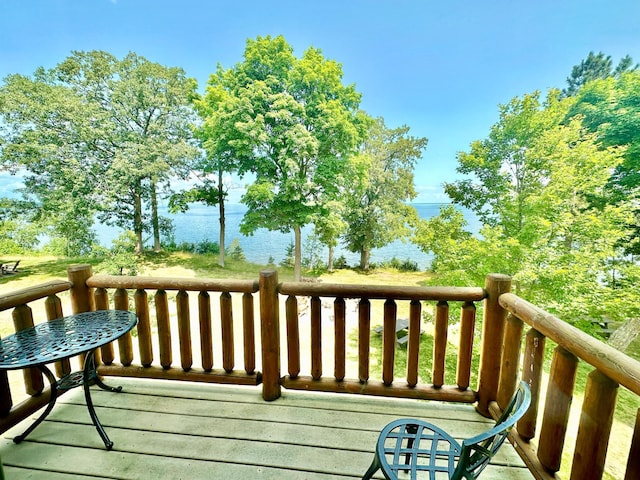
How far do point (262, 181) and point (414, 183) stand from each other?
774 centimetres

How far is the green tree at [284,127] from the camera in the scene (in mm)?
10461

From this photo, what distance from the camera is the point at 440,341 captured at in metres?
1.84

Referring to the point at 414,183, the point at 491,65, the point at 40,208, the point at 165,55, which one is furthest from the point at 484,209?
the point at 40,208

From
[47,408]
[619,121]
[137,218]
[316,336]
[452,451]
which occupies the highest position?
[619,121]

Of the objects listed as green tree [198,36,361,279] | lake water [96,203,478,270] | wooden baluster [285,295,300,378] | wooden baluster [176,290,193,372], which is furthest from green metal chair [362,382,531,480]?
lake water [96,203,478,270]

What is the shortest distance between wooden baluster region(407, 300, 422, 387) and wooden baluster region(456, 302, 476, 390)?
10.3 inches

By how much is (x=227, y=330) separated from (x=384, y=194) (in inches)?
520

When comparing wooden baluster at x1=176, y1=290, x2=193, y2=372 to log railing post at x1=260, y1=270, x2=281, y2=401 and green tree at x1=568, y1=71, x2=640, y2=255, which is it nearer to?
log railing post at x1=260, y1=270, x2=281, y2=401

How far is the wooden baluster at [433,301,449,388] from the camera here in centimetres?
181

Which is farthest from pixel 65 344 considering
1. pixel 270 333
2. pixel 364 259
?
pixel 364 259

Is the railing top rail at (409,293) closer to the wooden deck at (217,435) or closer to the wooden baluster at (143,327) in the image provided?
the wooden deck at (217,435)

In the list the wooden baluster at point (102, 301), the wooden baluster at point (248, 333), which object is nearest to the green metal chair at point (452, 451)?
the wooden baluster at point (248, 333)

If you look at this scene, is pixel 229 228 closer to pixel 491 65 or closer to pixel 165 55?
pixel 165 55

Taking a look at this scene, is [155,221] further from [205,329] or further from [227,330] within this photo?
[227,330]
